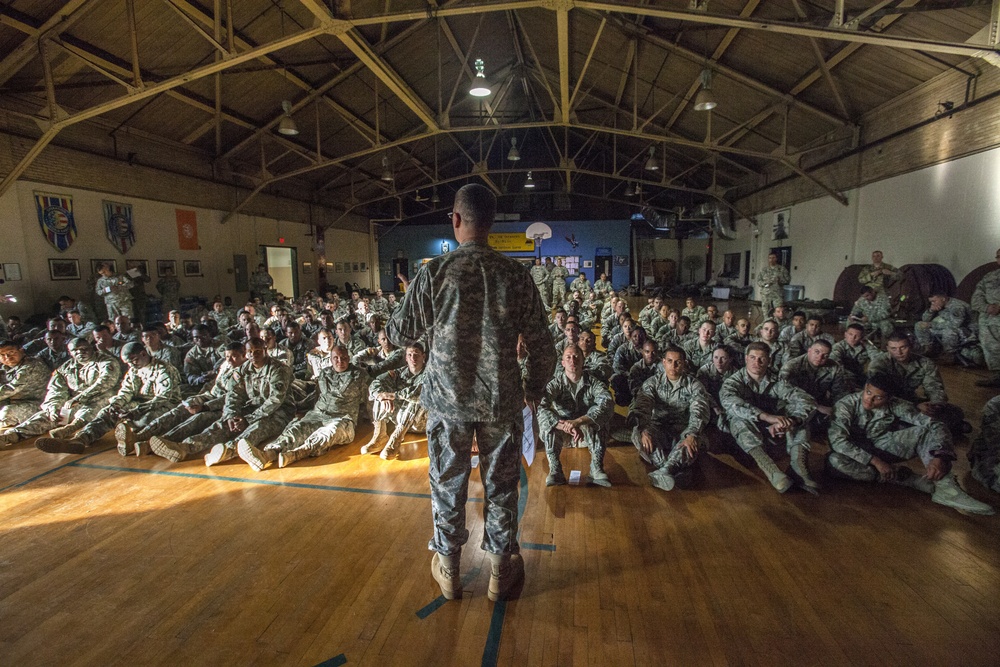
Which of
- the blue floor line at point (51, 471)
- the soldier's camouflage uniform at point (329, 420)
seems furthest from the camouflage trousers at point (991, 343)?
the blue floor line at point (51, 471)

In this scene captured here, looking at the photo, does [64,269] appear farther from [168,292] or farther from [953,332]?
[953,332]

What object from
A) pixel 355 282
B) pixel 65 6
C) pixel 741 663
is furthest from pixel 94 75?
pixel 355 282

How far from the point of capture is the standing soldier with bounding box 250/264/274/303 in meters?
14.7

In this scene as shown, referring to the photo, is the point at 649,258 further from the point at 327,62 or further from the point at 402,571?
the point at 402,571

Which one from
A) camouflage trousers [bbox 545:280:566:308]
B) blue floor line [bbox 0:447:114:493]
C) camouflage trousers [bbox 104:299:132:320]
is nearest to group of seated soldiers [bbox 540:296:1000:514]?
blue floor line [bbox 0:447:114:493]

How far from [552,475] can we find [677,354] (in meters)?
1.59

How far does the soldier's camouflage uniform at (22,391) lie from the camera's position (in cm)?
545

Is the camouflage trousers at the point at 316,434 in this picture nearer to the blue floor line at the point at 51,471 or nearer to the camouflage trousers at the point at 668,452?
the blue floor line at the point at 51,471

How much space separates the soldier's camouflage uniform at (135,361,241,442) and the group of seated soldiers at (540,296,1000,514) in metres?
3.56

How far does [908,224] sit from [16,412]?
14.8 m

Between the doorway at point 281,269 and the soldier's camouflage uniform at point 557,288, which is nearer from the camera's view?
the soldier's camouflage uniform at point 557,288

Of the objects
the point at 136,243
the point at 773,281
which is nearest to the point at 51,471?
the point at 136,243

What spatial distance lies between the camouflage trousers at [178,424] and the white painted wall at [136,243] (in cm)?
697

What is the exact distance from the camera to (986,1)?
6285mm
